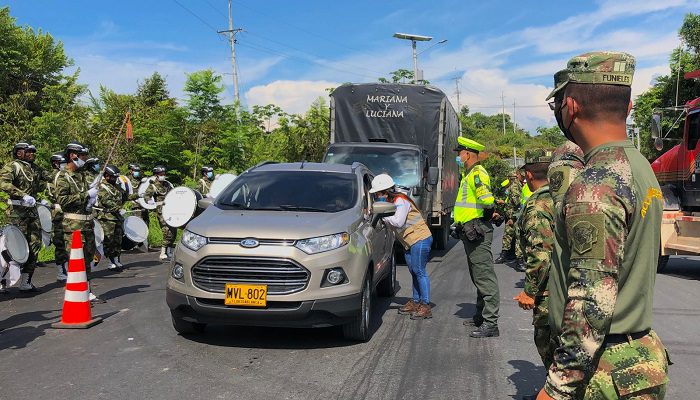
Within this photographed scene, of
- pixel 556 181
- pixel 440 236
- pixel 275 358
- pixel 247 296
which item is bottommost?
pixel 440 236

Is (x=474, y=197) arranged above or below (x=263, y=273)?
above

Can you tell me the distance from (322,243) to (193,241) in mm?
1295

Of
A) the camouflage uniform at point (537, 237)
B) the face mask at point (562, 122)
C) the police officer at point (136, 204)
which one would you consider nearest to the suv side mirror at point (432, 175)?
the police officer at point (136, 204)

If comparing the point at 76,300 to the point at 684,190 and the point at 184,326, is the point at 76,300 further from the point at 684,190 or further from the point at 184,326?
the point at 684,190

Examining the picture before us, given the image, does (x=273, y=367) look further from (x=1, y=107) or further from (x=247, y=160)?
(x=1, y=107)

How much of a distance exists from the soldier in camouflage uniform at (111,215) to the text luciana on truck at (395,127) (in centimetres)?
430

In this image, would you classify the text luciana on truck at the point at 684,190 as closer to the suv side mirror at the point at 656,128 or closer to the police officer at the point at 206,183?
the suv side mirror at the point at 656,128

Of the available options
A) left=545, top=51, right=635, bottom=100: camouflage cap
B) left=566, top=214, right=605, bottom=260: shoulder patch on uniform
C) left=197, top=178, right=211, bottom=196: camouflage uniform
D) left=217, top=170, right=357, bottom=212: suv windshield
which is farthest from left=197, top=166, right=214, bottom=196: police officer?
left=566, top=214, right=605, bottom=260: shoulder patch on uniform

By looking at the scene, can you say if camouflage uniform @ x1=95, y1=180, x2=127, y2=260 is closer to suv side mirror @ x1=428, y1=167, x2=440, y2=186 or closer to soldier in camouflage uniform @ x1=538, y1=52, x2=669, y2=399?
suv side mirror @ x1=428, y1=167, x2=440, y2=186

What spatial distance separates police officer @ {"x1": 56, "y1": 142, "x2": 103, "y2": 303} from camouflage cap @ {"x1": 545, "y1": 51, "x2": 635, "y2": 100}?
7.48 meters

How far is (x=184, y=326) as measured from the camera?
6055 millimetres

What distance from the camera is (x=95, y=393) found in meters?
4.50

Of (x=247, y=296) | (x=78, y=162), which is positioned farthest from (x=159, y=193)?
(x=247, y=296)

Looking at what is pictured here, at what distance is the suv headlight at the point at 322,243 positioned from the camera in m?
5.60
